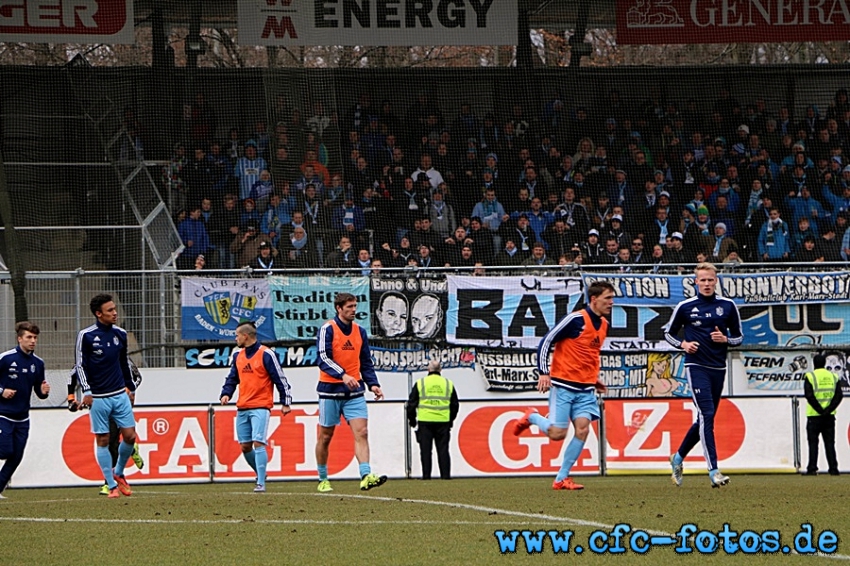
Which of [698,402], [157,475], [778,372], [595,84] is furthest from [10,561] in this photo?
[595,84]

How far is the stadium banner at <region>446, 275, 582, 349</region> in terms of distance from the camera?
70.3 ft

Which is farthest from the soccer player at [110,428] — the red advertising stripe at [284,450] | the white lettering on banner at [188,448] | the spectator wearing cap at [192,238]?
the spectator wearing cap at [192,238]

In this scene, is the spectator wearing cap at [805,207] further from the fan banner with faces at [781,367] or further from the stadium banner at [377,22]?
the stadium banner at [377,22]

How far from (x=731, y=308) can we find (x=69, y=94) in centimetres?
1726

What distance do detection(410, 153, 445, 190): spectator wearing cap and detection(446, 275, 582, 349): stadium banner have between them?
428 cm

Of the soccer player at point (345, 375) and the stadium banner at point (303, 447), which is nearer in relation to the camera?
the soccer player at point (345, 375)

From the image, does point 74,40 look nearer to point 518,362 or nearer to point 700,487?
point 518,362

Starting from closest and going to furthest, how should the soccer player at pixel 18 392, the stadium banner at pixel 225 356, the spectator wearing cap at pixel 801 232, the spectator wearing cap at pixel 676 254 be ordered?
the soccer player at pixel 18 392 → the stadium banner at pixel 225 356 → the spectator wearing cap at pixel 676 254 → the spectator wearing cap at pixel 801 232

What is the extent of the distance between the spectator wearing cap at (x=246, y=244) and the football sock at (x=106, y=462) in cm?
903

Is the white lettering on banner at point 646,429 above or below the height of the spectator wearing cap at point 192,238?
below

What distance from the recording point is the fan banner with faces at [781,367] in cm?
2142

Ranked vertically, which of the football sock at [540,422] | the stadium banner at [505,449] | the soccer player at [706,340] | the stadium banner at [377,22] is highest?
the stadium banner at [377,22]

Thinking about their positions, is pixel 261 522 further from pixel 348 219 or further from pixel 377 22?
pixel 377 22

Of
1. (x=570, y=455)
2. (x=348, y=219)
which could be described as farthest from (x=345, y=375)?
(x=348, y=219)
